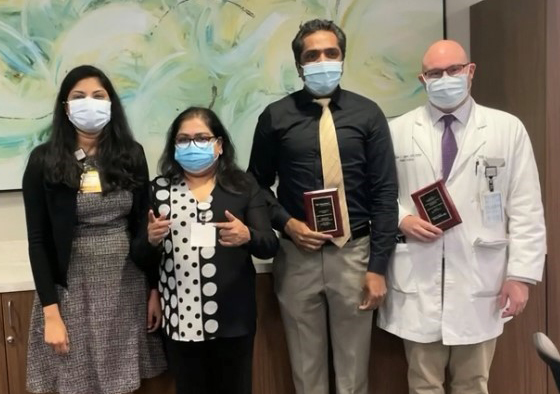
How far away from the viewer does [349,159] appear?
202cm

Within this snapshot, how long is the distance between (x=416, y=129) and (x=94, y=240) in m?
1.11

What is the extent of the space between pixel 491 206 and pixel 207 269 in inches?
37.1

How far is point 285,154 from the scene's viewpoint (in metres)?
2.06

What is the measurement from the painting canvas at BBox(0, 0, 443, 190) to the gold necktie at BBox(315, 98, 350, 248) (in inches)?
35.9

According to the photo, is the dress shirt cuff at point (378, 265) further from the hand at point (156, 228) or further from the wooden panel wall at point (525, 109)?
the wooden panel wall at point (525, 109)

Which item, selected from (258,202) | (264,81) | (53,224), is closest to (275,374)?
(258,202)

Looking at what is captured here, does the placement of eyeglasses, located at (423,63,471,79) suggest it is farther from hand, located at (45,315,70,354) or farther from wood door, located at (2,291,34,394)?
wood door, located at (2,291,34,394)

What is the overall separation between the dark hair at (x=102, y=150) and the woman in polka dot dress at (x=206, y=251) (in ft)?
0.33

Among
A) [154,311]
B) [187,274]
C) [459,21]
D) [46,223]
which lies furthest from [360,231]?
[459,21]

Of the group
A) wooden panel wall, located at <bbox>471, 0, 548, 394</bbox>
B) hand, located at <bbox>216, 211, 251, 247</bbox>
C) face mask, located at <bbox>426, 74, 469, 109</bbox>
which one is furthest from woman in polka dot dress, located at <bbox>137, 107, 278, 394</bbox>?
wooden panel wall, located at <bbox>471, 0, 548, 394</bbox>

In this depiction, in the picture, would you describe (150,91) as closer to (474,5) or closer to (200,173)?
(200,173)

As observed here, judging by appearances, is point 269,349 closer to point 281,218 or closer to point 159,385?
point 159,385

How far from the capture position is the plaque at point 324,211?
1.98m

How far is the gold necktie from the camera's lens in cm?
200
